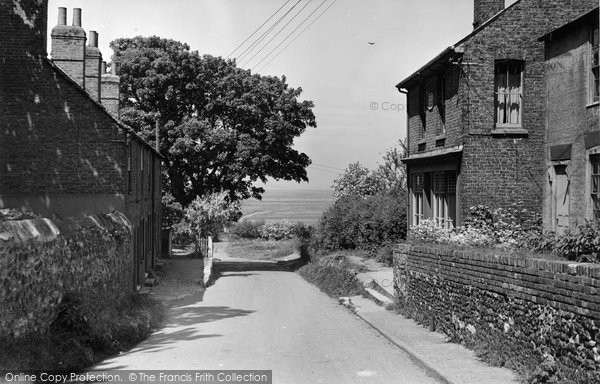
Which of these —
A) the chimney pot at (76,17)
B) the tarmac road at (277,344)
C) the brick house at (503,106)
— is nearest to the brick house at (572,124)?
the brick house at (503,106)

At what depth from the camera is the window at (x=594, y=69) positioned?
16.0m

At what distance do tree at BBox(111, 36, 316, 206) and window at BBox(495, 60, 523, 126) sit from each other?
1863 centimetres

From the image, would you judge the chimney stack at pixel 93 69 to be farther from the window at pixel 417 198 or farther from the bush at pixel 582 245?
the bush at pixel 582 245

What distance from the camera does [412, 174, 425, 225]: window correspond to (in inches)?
986

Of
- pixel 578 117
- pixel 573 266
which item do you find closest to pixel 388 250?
pixel 578 117

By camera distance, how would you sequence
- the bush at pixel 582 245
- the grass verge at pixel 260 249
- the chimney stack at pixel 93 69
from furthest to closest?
1. the grass verge at pixel 260 249
2. the chimney stack at pixel 93 69
3. the bush at pixel 582 245

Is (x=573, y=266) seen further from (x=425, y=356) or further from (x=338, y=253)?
(x=338, y=253)

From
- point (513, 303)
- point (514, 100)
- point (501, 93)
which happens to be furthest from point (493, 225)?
point (513, 303)

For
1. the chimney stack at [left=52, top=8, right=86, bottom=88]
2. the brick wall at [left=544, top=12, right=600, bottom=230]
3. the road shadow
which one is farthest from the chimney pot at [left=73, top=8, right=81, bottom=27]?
the brick wall at [left=544, top=12, right=600, bottom=230]

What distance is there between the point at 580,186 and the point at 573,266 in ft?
29.5

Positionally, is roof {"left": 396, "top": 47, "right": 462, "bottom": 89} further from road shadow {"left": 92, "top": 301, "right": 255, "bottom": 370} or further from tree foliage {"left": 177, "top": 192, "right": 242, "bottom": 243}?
tree foliage {"left": 177, "top": 192, "right": 242, "bottom": 243}

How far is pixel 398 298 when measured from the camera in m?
17.6

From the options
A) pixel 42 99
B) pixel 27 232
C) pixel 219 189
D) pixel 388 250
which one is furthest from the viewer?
pixel 219 189

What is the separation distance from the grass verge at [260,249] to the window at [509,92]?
32429 millimetres
